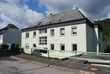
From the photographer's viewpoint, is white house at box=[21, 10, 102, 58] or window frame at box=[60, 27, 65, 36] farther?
window frame at box=[60, 27, 65, 36]

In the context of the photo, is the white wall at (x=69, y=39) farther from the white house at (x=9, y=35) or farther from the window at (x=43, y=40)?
the white house at (x=9, y=35)

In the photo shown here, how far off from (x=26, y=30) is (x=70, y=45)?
15.0 metres

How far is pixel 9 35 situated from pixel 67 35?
27336 mm

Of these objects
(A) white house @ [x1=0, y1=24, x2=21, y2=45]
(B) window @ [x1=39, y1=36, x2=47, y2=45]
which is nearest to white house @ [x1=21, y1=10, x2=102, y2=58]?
(B) window @ [x1=39, y1=36, x2=47, y2=45]

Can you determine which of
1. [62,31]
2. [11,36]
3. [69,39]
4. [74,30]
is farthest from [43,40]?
[11,36]

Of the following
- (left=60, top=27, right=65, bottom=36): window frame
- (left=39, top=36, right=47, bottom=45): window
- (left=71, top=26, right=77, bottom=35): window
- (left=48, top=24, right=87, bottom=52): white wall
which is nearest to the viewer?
(left=48, top=24, right=87, bottom=52): white wall

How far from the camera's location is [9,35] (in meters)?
50.4

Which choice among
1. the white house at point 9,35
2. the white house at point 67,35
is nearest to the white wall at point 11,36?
the white house at point 9,35

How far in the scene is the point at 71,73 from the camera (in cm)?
1271

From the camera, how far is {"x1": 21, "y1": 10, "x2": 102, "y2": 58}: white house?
1057 inches

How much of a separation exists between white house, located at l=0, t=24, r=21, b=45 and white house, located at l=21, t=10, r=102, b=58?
16392 mm

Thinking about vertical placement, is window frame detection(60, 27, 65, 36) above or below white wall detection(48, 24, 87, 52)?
above

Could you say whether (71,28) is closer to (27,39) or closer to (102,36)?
(102,36)

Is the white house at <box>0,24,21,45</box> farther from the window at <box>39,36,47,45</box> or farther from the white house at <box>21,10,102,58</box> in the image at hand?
the window at <box>39,36,47,45</box>
